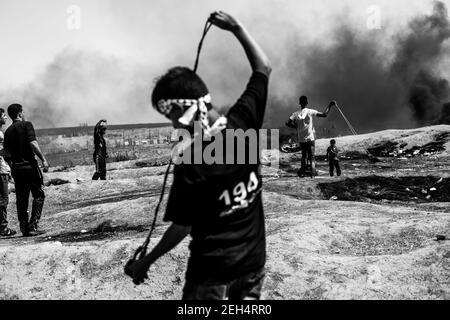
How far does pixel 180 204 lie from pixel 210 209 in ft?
0.38

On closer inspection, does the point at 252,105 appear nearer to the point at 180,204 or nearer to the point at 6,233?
the point at 180,204

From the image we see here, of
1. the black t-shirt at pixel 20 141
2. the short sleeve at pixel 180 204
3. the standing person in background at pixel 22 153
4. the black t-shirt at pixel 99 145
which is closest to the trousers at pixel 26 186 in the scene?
the standing person in background at pixel 22 153

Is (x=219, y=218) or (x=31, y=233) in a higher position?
(x=219, y=218)

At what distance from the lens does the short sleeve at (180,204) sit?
6.51 ft

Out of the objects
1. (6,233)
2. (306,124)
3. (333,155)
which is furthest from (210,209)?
(333,155)

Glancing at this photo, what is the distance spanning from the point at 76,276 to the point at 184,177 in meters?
3.58

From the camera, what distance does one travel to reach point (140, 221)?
7.86m

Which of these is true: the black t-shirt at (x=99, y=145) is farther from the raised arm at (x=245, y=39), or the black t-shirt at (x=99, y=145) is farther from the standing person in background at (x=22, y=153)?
the raised arm at (x=245, y=39)

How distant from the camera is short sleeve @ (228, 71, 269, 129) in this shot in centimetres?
218

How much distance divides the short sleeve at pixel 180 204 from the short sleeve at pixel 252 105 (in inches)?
14.3

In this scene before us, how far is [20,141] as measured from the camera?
6.94 metres

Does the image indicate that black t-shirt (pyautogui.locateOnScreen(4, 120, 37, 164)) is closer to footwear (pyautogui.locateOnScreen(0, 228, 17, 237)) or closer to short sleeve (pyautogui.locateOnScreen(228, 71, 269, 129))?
footwear (pyautogui.locateOnScreen(0, 228, 17, 237))

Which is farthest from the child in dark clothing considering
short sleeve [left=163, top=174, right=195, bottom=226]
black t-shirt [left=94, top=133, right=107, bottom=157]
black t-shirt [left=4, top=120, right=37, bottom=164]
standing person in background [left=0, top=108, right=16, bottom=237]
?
short sleeve [left=163, top=174, right=195, bottom=226]

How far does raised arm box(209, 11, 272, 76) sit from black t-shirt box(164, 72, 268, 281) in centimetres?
27
